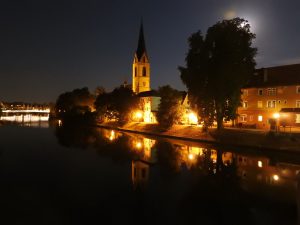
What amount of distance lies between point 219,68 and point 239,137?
35.9 feet

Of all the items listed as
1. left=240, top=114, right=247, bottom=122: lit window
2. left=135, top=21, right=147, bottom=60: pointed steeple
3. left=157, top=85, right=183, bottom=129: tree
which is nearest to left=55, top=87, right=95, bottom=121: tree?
left=135, top=21, right=147, bottom=60: pointed steeple

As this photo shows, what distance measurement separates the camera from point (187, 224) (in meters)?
15.7

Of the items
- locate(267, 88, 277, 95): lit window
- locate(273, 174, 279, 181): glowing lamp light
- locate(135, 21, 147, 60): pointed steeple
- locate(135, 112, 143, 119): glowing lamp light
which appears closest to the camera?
locate(273, 174, 279, 181): glowing lamp light

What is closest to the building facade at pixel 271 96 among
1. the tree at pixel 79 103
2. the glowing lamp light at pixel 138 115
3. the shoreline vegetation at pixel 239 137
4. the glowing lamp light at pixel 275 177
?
the shoreline vegetation at pixel 239 137

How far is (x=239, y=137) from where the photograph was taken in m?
43.8

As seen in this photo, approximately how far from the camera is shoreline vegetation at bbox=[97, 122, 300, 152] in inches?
1478

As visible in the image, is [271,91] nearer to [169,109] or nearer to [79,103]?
[169,109]

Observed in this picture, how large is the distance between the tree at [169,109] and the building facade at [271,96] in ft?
42.2

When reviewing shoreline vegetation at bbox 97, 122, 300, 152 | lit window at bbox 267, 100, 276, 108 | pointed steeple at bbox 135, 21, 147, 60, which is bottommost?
shoreline vegetation at bbox 97, 122, 300, 152

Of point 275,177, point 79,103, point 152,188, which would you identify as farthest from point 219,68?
point 79,103

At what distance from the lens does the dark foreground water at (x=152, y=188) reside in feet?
55.1

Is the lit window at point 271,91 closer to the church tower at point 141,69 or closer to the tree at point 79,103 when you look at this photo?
the church tower at point 141,69

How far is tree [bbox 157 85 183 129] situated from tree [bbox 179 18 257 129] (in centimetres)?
1304

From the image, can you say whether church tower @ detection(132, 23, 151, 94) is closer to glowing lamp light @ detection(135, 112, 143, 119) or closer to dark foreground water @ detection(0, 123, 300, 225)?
glowing lamp light @ detection(135, 112, 143, 119)
